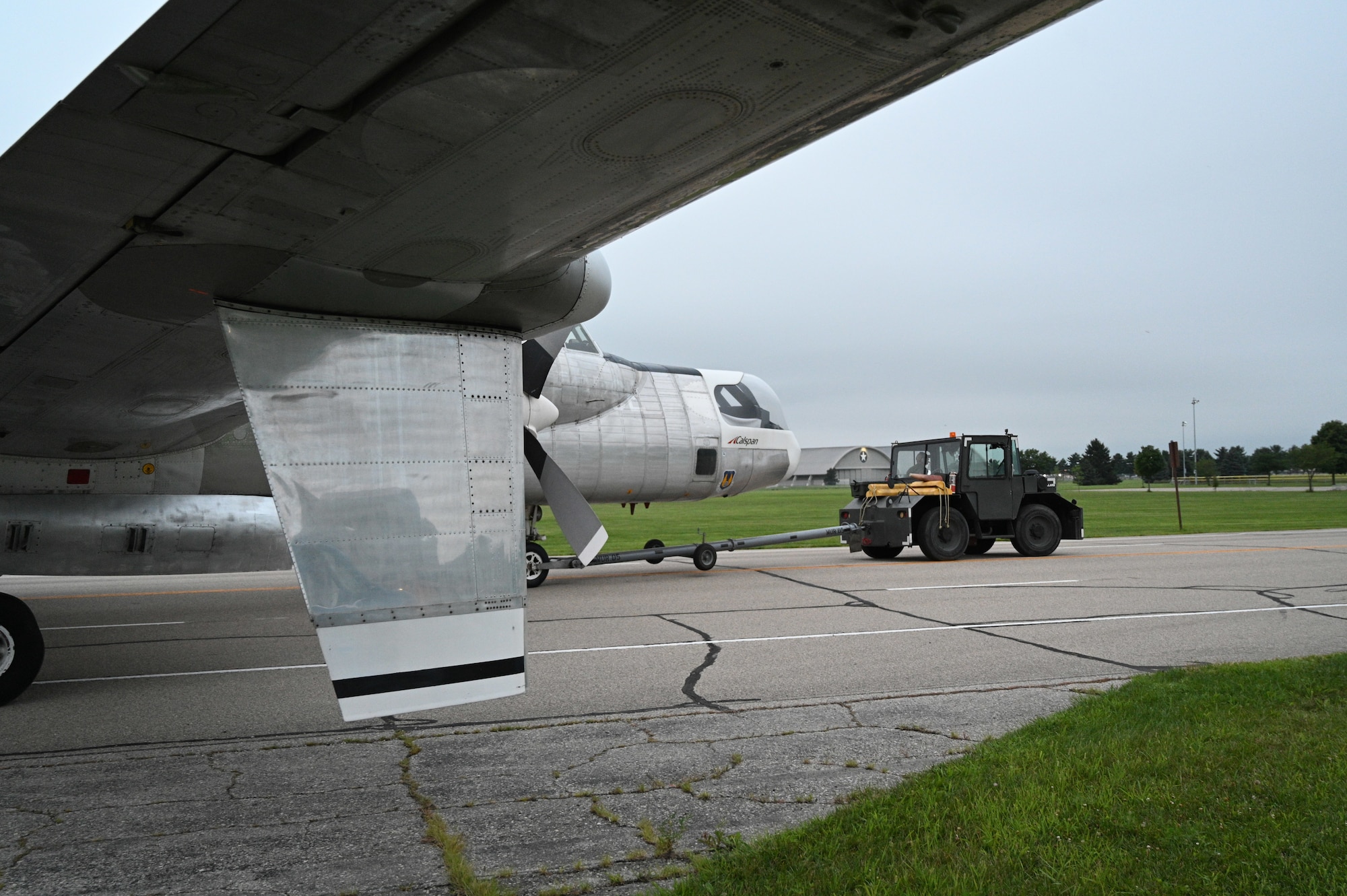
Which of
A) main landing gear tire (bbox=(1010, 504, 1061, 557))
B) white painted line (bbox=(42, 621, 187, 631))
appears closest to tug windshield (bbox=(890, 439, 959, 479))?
main landing gear tire (bbox=(1010, 504, 1061, 557))

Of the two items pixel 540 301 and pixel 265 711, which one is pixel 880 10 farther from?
pixel 265 711

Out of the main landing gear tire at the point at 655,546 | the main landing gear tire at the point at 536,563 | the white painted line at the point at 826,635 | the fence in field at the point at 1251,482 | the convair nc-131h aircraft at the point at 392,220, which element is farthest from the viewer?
the fence in field at the point at 1251,482

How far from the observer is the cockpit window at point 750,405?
1416cm

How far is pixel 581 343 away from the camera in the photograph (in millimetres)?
12539

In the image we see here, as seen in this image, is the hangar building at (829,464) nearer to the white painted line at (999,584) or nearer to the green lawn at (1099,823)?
the white painted line at (999,584)

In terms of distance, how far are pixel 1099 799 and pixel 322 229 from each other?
12.7 feet

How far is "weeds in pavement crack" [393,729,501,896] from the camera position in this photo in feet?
10.9

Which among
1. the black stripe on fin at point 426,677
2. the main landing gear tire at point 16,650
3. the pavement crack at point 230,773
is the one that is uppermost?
the black stripe on fin at point 426,677

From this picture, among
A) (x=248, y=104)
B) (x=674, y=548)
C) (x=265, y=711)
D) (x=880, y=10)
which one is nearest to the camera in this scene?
(x=880, y=10)

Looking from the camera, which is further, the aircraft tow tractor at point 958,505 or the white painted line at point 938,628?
the aircraft tow tractor at point 958,505

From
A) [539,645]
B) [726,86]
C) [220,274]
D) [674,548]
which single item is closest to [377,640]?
[220,274]

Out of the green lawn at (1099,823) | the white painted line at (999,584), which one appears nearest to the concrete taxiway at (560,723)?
the white painted line at (999,584)

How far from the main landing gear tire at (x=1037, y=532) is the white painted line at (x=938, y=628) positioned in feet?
21.0

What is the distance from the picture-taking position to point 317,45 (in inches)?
88.4
